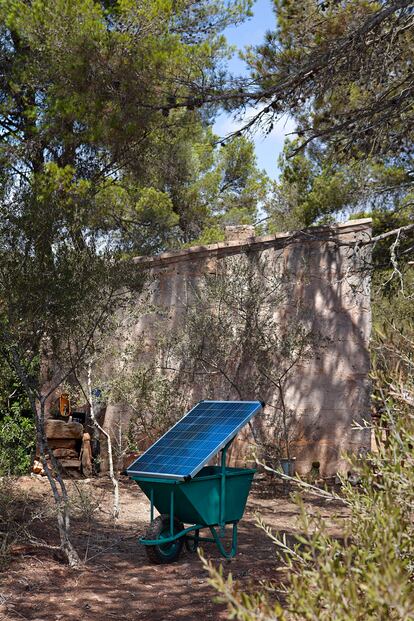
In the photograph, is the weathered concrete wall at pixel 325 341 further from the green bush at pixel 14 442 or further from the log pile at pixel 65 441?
the green bush at pixel 14 442

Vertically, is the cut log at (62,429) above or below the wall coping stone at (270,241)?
below

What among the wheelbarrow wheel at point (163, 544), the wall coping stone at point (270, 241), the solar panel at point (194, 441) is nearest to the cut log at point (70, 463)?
the wall coping stone at point (270, 241)

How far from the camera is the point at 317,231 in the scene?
12344 mm

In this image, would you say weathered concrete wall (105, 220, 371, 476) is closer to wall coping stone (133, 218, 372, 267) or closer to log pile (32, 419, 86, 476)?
wall coping stone (133, 218, 372, 267)

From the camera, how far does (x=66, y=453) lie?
13.0 m

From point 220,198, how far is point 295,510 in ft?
60.4

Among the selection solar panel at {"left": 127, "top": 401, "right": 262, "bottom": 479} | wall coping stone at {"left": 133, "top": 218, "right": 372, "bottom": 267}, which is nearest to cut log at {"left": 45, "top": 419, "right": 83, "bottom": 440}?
wall coping stone at {"left": 133, "top": 218, "right": 372, "bottom": 267}

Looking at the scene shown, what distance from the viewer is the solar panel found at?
22.3ft

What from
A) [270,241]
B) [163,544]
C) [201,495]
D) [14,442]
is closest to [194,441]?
[201,495]

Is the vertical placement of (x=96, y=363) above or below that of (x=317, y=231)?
below

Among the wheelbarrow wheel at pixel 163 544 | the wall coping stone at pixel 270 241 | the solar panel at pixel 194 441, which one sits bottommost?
the wheelbarrow wheel at pixel 163 544

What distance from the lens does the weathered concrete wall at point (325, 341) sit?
1209 centimetres

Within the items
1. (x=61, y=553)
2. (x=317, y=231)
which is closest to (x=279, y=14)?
(x=317, y=231)

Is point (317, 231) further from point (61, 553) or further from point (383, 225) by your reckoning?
point (61, 553)
